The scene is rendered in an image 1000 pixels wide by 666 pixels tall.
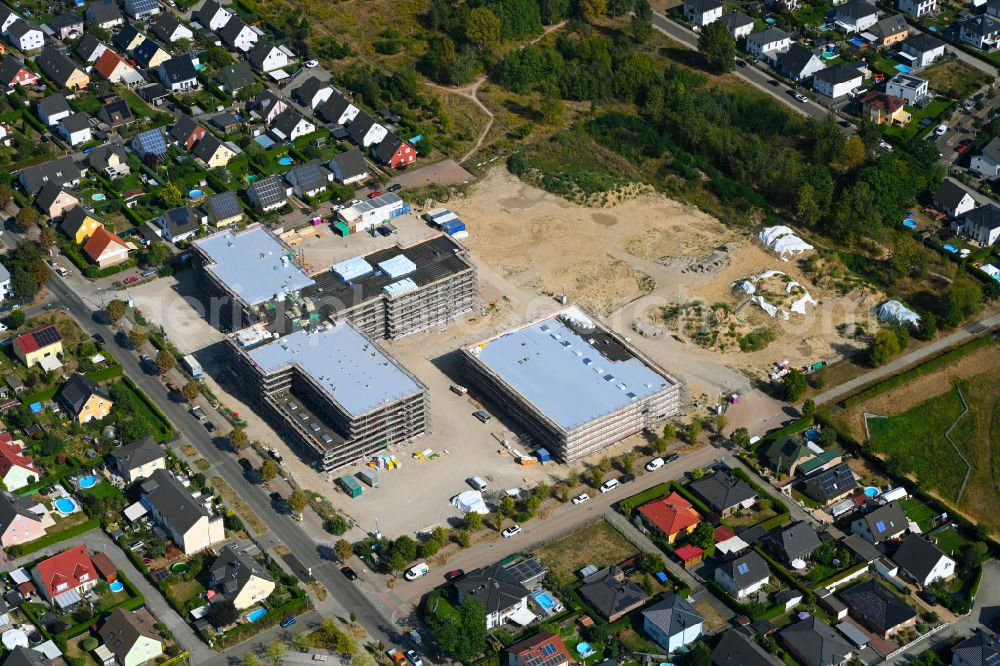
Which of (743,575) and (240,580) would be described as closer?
(240,580)

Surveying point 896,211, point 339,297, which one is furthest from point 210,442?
point 896,211

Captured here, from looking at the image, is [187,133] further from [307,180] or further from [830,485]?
[830,485]

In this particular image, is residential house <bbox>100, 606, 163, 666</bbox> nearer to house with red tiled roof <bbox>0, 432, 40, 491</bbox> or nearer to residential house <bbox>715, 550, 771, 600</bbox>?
house with red tiled roof <bbox>0, 432, 40, 491</bbox>

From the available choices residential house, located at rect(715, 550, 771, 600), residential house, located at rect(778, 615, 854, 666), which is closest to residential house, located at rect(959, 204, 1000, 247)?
residential house, located at rect(715, 550, 771, 600)

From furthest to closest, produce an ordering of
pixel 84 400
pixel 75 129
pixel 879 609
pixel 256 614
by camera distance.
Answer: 1. pixel 75 129
2. pixel 84 400
3. pixel 879 609
4. pixel 256 614

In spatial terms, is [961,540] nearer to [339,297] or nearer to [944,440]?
[944,440]

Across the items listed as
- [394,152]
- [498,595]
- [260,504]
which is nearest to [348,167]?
[394,152]
